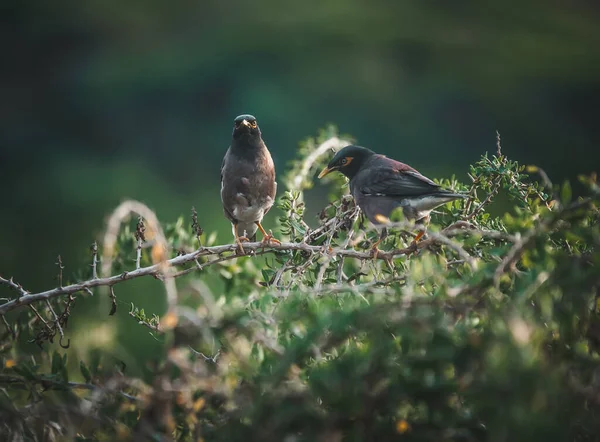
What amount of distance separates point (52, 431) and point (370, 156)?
351 cm

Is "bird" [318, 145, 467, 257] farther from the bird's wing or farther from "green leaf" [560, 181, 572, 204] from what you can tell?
"green leaf" [560, 181, 572, 204]

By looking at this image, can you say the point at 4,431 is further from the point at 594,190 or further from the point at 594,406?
the point at 594,190

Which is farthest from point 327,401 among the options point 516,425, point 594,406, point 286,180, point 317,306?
point 286,180

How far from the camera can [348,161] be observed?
4.79 meters

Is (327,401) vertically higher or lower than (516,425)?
higher

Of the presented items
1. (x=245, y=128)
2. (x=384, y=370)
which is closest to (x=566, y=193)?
(x=384, y=370)

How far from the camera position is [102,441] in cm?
170

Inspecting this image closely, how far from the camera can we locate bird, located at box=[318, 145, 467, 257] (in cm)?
384

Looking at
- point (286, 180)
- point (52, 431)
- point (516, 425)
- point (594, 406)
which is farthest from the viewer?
point (286, 180)

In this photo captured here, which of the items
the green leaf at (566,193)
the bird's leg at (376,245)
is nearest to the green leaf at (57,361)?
the bird's leg at (376,245)

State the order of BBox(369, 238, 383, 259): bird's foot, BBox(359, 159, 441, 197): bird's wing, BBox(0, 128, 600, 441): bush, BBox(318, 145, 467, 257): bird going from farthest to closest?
BBox(359, 159, 441, 197): bird's wing, BBox(318, 145, 467, 257): bird, BBox(369, 238, 383, 259): bird's foot, BBox(0, 128, 600, 441): bush

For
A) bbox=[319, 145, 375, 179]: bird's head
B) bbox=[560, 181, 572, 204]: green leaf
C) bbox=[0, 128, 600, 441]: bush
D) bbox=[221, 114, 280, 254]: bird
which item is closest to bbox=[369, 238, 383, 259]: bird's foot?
bbox=[0, 128, 600, 441]: bush

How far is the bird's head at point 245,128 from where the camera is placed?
4.77 m

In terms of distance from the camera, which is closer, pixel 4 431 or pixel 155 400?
pixel 155 400
